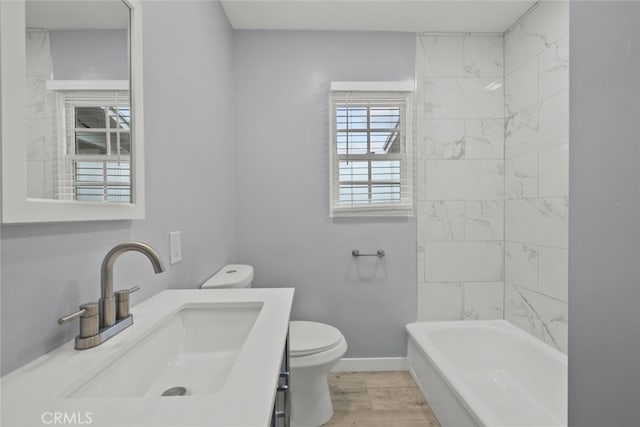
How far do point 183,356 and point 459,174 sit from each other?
7.04 ft

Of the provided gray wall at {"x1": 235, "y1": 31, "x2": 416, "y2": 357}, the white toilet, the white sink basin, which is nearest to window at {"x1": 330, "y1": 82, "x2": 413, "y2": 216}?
gray wall at {"x1": 235, "y1": 31, "x2": 416, "y2": 357}

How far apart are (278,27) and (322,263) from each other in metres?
1.76

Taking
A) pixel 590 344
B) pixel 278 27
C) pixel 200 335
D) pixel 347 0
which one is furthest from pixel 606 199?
pixel 278 27

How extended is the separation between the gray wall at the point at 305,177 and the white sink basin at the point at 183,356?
1.23 m

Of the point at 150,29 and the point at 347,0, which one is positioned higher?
the point at 347,0

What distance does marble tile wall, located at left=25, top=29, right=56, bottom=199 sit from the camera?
0.62m

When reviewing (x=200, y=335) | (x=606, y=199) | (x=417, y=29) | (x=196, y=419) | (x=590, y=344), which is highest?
(x=417, y=29)

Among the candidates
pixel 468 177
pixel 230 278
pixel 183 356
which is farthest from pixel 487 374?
pixel 183 356

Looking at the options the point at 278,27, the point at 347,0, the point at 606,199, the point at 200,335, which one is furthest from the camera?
the point at 278,27

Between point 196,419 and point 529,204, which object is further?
point 529,204

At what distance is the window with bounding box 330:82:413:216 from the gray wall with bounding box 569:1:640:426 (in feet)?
5.80

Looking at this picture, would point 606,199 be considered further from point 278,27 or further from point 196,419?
point 278,27

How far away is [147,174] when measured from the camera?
1132 mm

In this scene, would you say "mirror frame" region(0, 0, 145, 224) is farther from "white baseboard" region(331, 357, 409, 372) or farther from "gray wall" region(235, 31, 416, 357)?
"white baseboard" region(331, 357, 409, 372)
